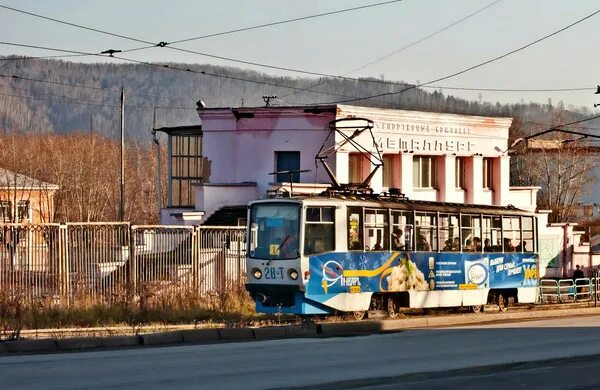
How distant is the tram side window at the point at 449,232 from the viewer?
109ft

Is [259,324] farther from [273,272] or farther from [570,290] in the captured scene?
[570,290]

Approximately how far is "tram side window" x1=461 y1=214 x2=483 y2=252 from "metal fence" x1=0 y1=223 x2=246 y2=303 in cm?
654

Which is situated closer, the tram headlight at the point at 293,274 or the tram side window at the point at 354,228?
the tram headlight at the point at 293,274

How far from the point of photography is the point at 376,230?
3050 cm

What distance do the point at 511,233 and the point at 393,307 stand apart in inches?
272

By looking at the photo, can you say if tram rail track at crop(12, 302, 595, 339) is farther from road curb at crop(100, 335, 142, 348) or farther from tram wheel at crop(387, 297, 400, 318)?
Answer: road curb at crop(100, 335, 142, 348)

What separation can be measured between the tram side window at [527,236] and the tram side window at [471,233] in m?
2.60

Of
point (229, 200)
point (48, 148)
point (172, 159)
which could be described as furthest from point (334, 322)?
point (48, 148)

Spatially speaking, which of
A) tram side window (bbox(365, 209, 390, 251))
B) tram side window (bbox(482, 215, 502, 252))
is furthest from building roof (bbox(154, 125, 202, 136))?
tram side window (bbox(365, 209, 390, 251))

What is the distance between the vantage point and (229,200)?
4850 centimetres

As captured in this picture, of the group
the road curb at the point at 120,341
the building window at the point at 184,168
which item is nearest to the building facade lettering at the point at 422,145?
the building window at the point at 184,168

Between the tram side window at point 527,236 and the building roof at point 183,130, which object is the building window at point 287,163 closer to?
the building roof at point 183,130

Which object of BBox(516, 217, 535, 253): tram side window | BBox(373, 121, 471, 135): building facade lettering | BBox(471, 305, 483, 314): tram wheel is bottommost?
BBox(471, 305, 483, 314): tram wheel

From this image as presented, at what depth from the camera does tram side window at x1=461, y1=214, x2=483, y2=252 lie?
3412 centimetres
